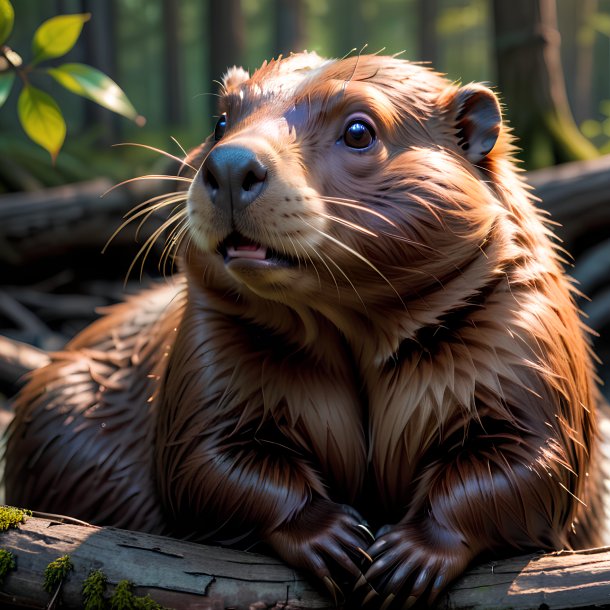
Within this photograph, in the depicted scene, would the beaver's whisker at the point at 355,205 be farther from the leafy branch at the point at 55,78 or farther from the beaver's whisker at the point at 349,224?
the leafy branch at the point at 55,78

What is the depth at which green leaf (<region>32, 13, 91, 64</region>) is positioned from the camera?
7.19ft

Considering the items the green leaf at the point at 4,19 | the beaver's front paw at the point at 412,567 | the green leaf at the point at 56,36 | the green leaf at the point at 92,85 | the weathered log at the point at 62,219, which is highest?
the green leaf at the point at 4,19

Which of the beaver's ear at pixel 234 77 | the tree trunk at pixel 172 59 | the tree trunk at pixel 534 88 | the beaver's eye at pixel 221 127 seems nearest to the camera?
the beaver's eye at pixel 221 127

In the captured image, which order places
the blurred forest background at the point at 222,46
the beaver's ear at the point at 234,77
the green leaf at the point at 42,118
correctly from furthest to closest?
the blurred forest background at the point at 222,46
the beaver's ear at the point at 234,77
the green leaf at the point at 42,118

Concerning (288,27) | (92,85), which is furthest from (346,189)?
(288,27)

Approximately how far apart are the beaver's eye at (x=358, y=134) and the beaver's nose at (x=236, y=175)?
322 millimetres

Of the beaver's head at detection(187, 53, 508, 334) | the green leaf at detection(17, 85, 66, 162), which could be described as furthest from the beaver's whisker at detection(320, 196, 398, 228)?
the green leaf at detection(17, 85, 66, 162)

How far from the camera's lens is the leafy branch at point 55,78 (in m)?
2.19

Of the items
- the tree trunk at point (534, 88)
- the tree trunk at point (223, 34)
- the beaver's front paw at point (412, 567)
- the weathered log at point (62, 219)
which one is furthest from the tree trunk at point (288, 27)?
the beaver's front paw at point (412, 567)

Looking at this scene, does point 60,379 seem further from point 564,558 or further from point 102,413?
point 564,558

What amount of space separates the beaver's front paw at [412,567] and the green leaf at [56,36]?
1576 millimetres

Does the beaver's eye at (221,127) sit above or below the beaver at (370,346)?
above

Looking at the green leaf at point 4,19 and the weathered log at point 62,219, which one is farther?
the weathered log at point 62,219

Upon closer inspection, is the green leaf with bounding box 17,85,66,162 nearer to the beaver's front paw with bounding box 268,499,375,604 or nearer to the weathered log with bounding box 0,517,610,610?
the weathered log with bounding box 0,517,610,610
